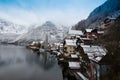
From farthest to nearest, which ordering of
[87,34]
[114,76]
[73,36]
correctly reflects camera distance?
[73,36], [87,34], [114,76]

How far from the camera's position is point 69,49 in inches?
2016

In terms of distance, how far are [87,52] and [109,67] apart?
8.11 metres

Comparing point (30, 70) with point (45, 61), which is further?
point (45, 61)

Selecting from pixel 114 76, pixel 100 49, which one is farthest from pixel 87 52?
pixel 114 76

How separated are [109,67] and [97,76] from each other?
1947 millimetres

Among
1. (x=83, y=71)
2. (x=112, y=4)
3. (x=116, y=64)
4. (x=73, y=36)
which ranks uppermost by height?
(x=112, y=4)

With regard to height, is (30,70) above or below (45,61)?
below

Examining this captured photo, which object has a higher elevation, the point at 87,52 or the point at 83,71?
the point at 87,52

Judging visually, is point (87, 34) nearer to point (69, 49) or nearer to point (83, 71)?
point (69, 49)

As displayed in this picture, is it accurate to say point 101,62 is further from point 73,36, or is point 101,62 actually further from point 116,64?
point 73,36

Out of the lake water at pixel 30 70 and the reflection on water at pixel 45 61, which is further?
the reflection on water at pixel 45 61

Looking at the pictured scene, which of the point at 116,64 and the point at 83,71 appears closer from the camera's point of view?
the point at 116,64

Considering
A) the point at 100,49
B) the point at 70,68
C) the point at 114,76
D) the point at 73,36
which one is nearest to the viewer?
the point at 114,76

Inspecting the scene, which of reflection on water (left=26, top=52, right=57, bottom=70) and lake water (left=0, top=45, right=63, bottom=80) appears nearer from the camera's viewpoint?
lake water (left=0, top=45, right=63, bottom=80)
